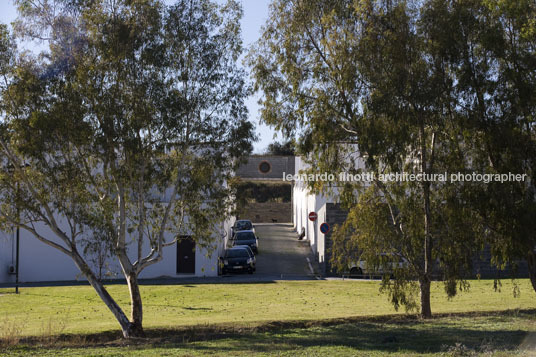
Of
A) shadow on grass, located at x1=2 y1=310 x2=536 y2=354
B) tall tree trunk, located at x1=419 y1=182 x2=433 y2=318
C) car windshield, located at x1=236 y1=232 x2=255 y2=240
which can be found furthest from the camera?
car windshield, located at x1=236 y1=232 x2=255 y2=240

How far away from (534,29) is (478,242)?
533 cm

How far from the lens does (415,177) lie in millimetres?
15227

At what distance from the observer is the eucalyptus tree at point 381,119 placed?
14.5 meters

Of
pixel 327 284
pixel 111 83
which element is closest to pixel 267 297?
pixel 327 284

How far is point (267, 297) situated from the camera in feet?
75.3

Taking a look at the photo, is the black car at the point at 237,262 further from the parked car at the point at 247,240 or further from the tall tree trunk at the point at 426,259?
the tall tree trunk at the point at 426,259

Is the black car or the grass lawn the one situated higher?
the black car

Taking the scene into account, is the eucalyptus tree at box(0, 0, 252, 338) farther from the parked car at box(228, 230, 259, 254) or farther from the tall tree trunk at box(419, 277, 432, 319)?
the parked car at box(228, 230, 259, 254)

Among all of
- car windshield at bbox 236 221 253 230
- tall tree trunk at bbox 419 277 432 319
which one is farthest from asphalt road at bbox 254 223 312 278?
tall tree trunk at bbox 419 277 432 319

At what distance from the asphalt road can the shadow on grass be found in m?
15.3

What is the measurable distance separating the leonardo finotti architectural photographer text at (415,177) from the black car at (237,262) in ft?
51.7

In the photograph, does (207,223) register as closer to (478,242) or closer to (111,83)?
(111,83)

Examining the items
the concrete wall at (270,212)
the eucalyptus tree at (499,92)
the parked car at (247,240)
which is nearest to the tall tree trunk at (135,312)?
the eucalyptus tree at (499,92)

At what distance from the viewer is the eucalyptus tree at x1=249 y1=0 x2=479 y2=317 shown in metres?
14.5
